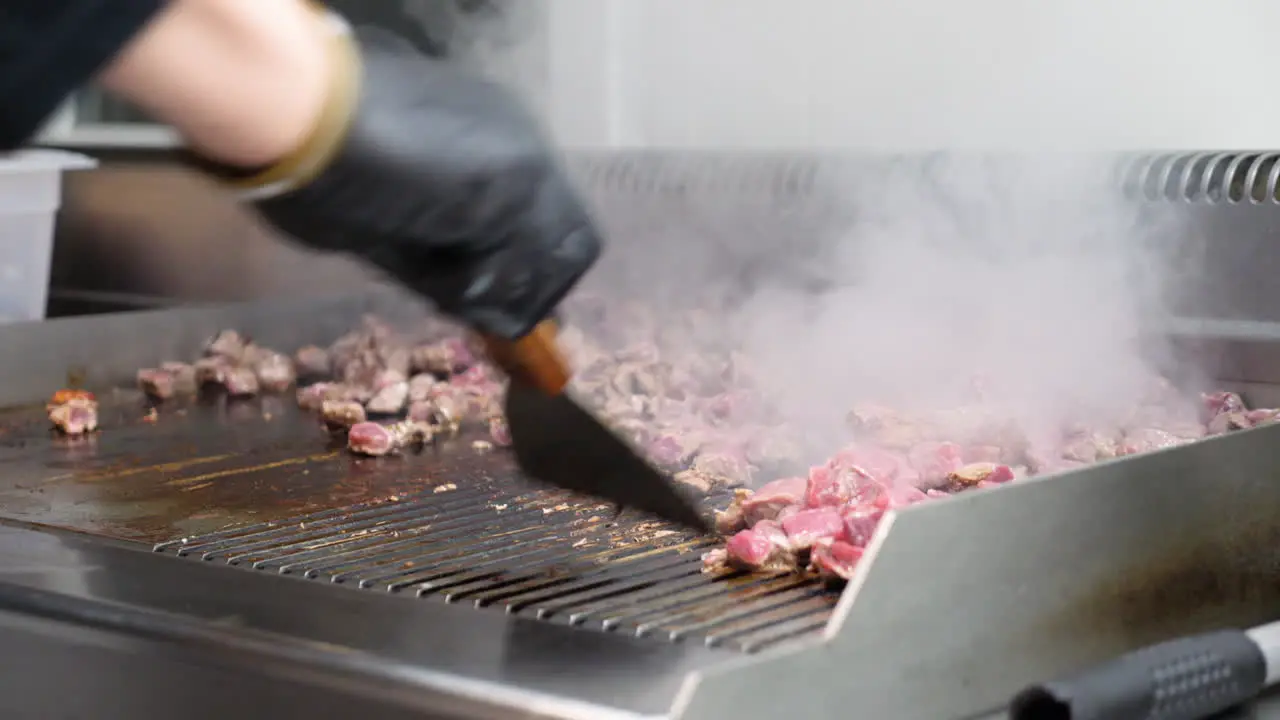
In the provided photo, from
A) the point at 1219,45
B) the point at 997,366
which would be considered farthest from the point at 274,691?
the point at 1219,45

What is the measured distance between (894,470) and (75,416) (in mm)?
1233

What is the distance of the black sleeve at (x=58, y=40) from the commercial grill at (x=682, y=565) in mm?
475

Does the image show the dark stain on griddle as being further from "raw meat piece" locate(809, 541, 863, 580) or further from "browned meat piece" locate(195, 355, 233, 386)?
"browned meat piece" locate(195, 355, 233, 386)

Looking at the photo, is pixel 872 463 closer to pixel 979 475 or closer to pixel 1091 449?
pixel 979 475

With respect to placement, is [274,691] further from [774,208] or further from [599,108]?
[599,108]

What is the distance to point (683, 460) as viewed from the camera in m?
1.86

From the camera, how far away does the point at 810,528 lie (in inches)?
53.8

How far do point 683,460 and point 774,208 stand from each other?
0.79 metres

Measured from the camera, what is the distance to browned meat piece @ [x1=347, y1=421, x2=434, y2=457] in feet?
6.53

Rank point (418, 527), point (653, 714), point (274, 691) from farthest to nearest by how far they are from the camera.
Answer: point (418, 527)
point (274, 691)
point (653, 714)

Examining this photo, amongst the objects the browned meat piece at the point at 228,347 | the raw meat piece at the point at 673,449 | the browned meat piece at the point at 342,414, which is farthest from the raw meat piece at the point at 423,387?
the raw meat piece at the point at 673,449

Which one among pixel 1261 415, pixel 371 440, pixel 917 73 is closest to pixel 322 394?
pixel 371 440

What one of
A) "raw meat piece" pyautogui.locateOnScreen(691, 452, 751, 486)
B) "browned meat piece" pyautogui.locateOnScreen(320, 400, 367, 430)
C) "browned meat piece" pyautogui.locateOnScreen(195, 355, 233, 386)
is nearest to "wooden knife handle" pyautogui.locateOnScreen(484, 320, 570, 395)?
"raw meat piece" pyautogui.locateOnScreen(691, 452, 751, 486)

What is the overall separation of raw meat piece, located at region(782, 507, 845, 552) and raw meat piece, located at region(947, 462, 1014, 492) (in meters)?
0.21
